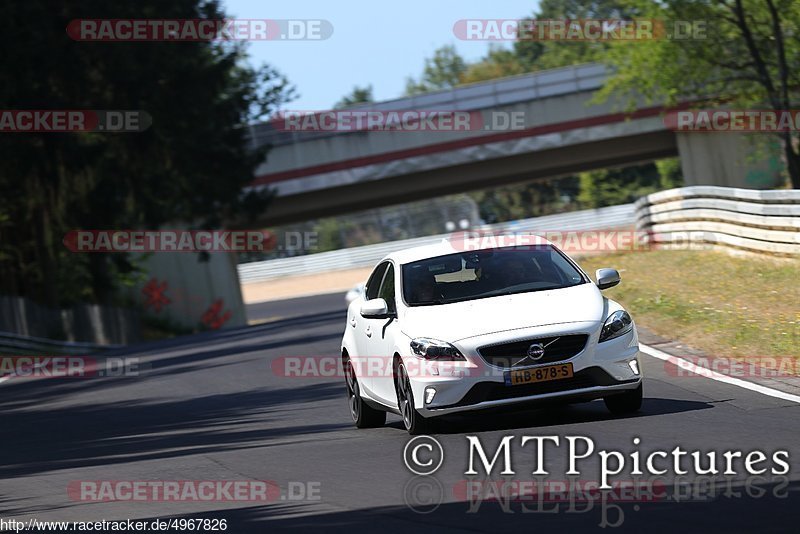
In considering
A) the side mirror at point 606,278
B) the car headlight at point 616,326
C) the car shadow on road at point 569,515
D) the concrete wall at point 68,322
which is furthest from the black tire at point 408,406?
the concrete wall at point 68,322

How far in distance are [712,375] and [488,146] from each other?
41.9 metres

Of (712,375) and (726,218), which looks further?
(726,218)

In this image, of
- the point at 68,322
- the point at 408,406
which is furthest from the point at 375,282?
the point at 68,322

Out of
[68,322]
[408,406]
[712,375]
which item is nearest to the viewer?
[408,406]

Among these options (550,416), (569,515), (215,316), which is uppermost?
(569,515)

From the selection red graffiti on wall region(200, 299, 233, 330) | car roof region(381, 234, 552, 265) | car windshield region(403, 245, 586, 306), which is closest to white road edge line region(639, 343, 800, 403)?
car windshield region(403, 245, 586, 306)

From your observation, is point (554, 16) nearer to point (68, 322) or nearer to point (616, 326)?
point (68, 322)

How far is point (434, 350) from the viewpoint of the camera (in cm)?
1122

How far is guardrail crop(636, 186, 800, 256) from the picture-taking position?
24.1m

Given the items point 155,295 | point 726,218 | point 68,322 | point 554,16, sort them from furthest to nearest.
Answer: point 554,16
point 155,295
point 68,322
point 726,218

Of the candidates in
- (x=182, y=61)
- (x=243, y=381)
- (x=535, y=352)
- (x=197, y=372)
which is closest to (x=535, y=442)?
(x=535, y=352)

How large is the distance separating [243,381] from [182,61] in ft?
99.3

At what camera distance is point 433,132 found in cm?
5484

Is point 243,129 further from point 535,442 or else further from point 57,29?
point 535,442
